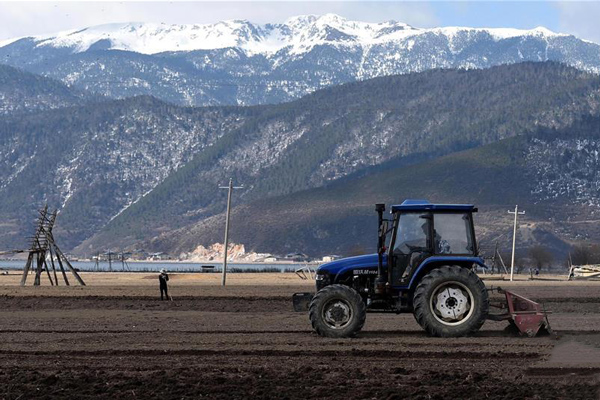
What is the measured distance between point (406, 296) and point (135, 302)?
2140 cm

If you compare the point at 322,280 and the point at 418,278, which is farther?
the point at 322,280

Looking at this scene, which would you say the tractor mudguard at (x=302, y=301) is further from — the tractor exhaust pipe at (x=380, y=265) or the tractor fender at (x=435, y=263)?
the tractor fender at (x=435, y=263)

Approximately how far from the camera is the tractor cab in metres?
27.3

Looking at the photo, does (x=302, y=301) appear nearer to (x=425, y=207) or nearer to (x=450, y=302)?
(x=450, y=302)

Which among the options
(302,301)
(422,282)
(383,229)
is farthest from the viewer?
(302,301)

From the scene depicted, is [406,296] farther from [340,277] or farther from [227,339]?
[227,339]

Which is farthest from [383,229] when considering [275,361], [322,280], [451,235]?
[275,361]

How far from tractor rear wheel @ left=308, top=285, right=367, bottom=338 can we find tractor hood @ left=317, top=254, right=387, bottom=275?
0.74 m

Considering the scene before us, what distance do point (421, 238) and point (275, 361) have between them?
5139 mm

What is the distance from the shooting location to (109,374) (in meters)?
21.6

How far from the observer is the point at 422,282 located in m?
26.8

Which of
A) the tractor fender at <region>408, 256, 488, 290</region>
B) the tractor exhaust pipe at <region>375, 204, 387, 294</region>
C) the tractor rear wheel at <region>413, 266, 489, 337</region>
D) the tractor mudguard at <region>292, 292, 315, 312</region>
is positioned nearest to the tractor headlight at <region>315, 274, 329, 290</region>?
the tractor mudguard at <region>292, 292, 315, 312</region>

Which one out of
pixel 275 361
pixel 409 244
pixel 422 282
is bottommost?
pixel 275 361

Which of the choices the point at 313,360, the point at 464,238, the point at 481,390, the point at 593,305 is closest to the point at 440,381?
the point at 481,390
